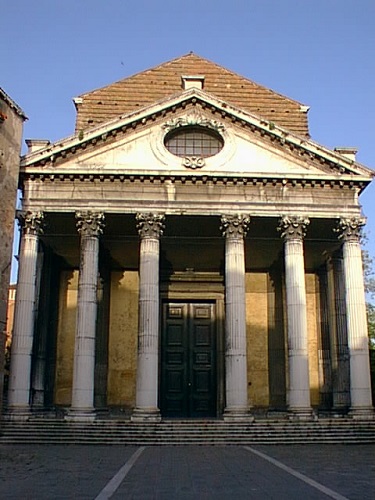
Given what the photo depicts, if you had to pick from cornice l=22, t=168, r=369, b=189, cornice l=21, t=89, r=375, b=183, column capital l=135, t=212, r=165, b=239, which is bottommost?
column capital l=135, t=212, r=165, b=239

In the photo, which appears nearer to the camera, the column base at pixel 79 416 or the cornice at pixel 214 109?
the column base at pixel 79 416

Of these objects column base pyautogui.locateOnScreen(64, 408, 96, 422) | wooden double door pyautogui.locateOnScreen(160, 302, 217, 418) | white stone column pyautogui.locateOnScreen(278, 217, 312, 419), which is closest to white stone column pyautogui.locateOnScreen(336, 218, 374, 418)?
white stone column pyautogui.locateOnScreen(278, 217, 312, 419)

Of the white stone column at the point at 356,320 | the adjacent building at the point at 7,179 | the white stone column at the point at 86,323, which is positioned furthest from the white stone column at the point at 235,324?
the adjacent building at the point at 7,179

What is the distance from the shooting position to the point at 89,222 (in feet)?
64.5

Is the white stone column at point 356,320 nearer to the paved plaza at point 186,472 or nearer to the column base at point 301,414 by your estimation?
the column base at point 301,414

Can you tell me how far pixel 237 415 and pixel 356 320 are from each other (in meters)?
4.98

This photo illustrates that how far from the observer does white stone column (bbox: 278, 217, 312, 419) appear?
61.3ft

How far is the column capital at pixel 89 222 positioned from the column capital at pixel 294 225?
6082 mm

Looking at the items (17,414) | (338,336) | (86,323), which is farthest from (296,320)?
(17,414)

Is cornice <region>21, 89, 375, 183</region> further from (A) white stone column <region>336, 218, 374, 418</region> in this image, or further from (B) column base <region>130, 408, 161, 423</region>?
(B) column base <region>130, 408, 161, 423</region>

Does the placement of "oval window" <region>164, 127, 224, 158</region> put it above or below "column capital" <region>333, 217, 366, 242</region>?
above

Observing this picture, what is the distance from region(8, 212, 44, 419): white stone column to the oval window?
16.9 feet

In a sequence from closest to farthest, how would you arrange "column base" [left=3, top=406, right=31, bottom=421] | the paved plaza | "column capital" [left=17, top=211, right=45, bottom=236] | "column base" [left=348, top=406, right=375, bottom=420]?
the paved plaza
"column base" [left=3, top=406, right=31, bottom=421]
"column base" [left=348, top=406, right=375, bottom=420]
"column capital" [left=17, top=211, right=45, bottom=236]

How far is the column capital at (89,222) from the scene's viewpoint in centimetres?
1967
